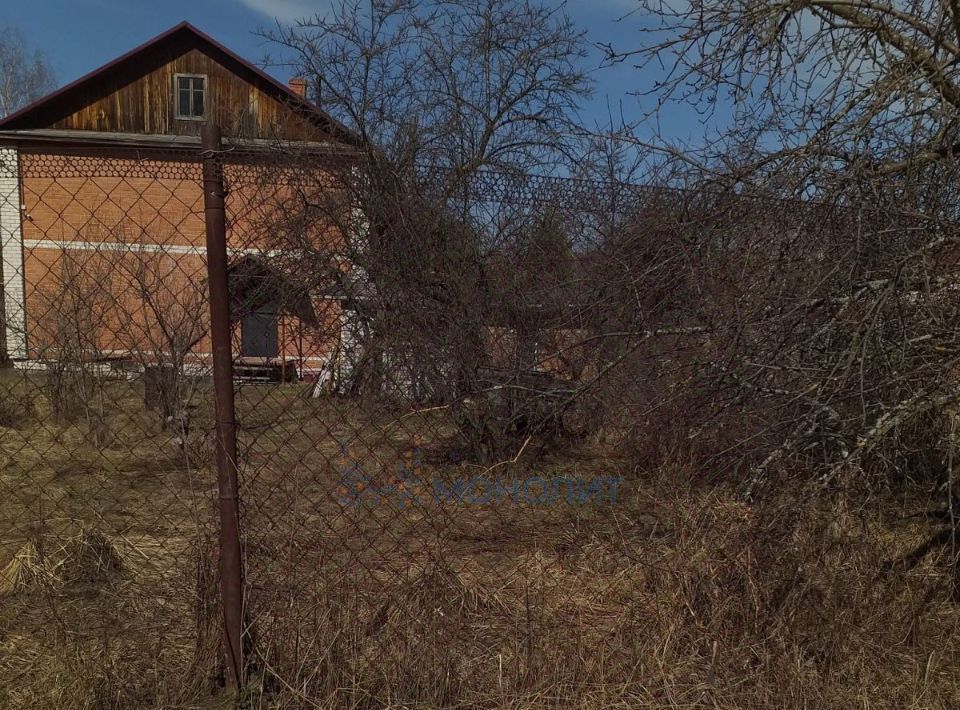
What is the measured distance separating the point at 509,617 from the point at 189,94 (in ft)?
49.9

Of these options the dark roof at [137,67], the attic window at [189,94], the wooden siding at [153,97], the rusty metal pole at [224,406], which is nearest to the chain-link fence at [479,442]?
the rusty metal pole at [224,406]

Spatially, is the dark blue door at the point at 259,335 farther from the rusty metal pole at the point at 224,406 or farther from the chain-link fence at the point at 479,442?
the rusty metal pole at the point at 224,406

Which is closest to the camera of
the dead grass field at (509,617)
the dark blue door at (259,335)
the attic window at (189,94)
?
the dead grass field at (509,617)

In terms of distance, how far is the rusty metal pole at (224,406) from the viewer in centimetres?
193

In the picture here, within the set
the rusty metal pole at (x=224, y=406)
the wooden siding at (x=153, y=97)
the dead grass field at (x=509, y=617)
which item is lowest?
the dead grass field at (x=509, y=617)

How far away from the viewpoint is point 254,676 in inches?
81.5

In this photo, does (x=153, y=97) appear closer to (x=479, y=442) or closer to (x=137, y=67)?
(x=137, y=67)

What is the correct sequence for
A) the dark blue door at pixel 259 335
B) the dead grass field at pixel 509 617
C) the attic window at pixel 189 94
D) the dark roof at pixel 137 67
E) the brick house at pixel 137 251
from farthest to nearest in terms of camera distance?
the attic window at pixel 189 94
the dark roof at pixel 137 67
the dark blue door at pixel 259 335
the brick house at pixel 137 251
the dead grass field at pixel 509 617

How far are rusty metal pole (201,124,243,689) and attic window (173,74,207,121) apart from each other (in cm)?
1438

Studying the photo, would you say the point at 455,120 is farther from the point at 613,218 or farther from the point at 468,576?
the point at 468,576

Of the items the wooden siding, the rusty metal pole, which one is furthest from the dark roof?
the rusty metal pole

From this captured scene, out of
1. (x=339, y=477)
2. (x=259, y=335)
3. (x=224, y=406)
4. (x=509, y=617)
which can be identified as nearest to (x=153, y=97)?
(x=259, y=335)

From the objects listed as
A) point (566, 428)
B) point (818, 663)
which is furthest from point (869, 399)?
point (566, 428)

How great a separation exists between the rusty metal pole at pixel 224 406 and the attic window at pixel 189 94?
14.4 m
